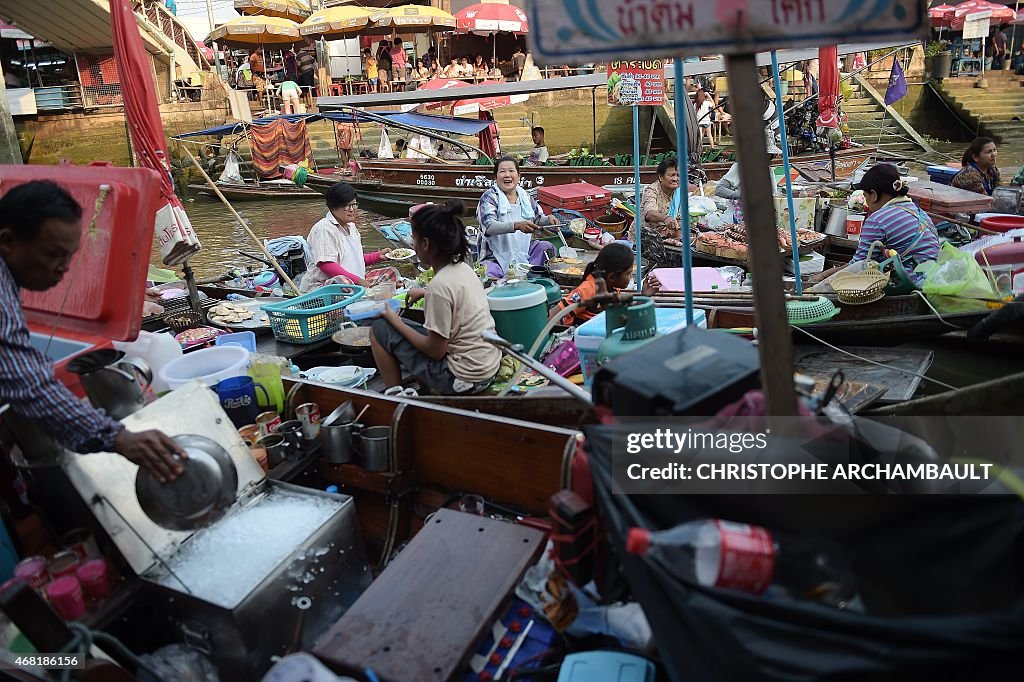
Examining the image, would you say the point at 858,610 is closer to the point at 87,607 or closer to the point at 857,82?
the point at 87,607

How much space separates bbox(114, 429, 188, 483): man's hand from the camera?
6.89ft

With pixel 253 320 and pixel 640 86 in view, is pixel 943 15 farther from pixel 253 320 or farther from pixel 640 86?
pixel 253 320

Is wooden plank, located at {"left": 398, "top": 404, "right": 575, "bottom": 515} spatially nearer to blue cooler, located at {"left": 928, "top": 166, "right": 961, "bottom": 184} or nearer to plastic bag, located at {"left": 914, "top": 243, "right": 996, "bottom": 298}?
plastic bag, located at {"left": 914, "top": 243, "right": 996, "bottom": 298}

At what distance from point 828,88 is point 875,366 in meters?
9.89

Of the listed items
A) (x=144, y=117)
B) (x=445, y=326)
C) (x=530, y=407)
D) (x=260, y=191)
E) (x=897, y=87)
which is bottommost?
(x=530, y=407)

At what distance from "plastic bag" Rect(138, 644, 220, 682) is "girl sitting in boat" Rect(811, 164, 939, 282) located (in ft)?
16.7

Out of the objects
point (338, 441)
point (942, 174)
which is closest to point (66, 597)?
point (338, 441)

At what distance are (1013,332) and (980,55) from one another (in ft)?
87.5

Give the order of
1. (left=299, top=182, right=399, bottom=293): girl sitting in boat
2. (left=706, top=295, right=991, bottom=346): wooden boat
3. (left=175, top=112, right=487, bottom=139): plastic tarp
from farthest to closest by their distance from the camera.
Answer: (left=175, top=112, right=487, bottom=139): plastic tarp, (left=299, top=182, right=399, bottom=293): girl sitting in boat, (left=706, top=295, right=991, bottom=346): wooden boat

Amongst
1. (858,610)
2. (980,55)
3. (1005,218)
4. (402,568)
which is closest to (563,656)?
(402,568)

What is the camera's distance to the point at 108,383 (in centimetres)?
261

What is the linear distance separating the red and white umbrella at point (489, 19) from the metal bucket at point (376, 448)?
2124cm

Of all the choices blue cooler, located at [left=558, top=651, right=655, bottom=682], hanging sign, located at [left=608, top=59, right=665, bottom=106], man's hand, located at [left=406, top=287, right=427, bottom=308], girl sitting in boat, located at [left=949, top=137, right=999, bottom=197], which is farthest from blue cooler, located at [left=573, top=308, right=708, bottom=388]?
girl sitting in boat, located at [left=949, top=137, right=999, bottom=197]

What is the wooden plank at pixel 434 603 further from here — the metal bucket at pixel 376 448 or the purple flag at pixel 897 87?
the purple flag at pixel 897 87
